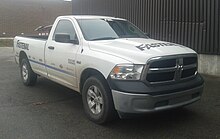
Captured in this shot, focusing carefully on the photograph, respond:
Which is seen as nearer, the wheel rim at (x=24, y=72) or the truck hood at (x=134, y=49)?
the truck hood at (x=134, y=49)

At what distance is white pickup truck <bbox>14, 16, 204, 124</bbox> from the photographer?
446cm

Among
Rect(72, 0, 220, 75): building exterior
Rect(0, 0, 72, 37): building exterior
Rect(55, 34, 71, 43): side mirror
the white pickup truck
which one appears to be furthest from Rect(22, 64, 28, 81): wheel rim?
Rect(0, 0, 72, 37): building exterior

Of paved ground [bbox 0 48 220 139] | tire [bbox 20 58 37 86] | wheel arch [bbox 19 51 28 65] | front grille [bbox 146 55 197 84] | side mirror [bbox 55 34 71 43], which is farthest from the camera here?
wheel arch [bbox 19 51 28 65]

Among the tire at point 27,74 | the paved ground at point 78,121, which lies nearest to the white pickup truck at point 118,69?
the paved ground at point 78,121

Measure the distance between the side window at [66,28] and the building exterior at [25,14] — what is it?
885 inches

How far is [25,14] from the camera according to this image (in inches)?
1187

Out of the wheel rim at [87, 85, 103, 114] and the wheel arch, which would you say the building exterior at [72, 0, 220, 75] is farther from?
the wheel rim at [87, 85, 103, 114]

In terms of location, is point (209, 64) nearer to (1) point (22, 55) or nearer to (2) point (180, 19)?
(2) point (180, 19)

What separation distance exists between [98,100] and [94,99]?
11 cm

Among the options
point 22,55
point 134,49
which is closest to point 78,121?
point 134,49

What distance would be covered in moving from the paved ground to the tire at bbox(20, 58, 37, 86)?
0.93 metres

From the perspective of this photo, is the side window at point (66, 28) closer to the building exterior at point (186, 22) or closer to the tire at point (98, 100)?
the tire at point (98, 100)

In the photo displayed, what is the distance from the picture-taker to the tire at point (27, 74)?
25.8 ft

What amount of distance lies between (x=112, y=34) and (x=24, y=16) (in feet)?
85.4
